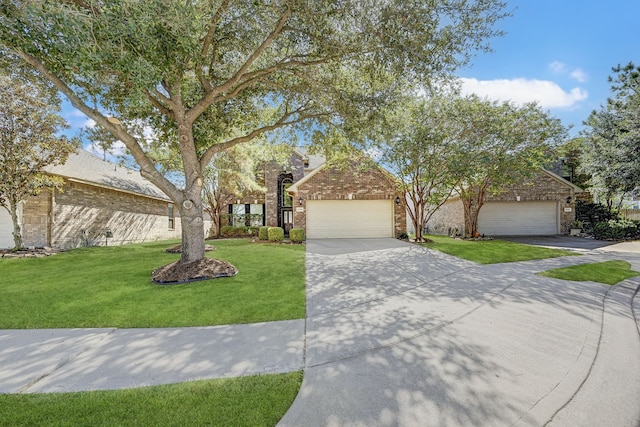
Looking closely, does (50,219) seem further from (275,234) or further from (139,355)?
(139,355)

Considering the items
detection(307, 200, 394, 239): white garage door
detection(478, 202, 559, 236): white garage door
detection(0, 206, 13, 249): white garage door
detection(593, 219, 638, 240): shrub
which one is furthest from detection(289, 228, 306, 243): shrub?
detection(593, 219, 638, 240): shrub

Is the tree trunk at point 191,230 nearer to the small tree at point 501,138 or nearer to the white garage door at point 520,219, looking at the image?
the small tree at point 501,138

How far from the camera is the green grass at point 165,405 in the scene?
2162 millimetres

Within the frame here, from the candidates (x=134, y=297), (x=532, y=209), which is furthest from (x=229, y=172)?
(x=532, y=209)

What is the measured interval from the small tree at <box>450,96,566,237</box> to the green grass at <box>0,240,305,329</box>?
9395mm

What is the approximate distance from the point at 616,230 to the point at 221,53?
68.9ft

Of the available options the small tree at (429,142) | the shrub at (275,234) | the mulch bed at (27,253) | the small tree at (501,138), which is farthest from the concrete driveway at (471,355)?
the mulch bed at (27,253)

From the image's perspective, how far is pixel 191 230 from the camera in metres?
7.75

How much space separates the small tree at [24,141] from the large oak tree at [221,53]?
318 centimetres

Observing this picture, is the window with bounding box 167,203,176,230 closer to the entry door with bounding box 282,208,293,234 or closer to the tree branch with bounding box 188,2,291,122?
the entry door with bounding box 282,208,293,234

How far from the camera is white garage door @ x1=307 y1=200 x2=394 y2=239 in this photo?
53.9 ft

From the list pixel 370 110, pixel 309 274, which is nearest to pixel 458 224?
pixel 370 110

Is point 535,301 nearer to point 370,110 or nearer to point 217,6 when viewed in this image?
point 370,110

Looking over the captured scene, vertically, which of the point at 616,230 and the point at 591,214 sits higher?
the point at 591,214
